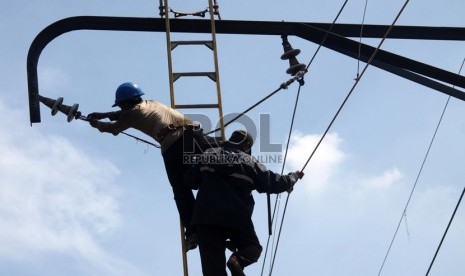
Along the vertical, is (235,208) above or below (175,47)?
below

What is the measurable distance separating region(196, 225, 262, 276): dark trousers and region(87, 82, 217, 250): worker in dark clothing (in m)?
0.49

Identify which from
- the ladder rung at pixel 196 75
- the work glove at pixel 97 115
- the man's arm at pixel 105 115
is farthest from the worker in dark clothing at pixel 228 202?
the ladder rung at pixel 196 75

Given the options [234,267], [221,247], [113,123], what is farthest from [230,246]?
[113,123]

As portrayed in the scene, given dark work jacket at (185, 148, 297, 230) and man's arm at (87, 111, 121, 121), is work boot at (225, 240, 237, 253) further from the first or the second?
man's arm at (87, 111, 121, 121)

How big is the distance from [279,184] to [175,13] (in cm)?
268

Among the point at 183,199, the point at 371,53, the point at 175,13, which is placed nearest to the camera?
the point at 183,199

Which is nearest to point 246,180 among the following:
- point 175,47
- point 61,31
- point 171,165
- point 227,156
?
point 227,156

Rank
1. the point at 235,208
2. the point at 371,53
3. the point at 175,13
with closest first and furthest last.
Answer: the point at 235,208 → the point at 371,53 → the point at 175,13

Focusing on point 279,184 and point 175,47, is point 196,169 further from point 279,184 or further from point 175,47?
point 175,47

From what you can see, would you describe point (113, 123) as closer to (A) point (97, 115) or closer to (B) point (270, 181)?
(A) point (97, 115)

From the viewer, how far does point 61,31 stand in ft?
30.5

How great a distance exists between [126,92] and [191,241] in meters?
1.71

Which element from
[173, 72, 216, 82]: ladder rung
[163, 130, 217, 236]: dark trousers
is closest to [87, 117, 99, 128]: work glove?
[163, 130, 217, 236]: dark trousers

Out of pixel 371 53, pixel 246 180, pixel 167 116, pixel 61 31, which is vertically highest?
pixel 61 31
